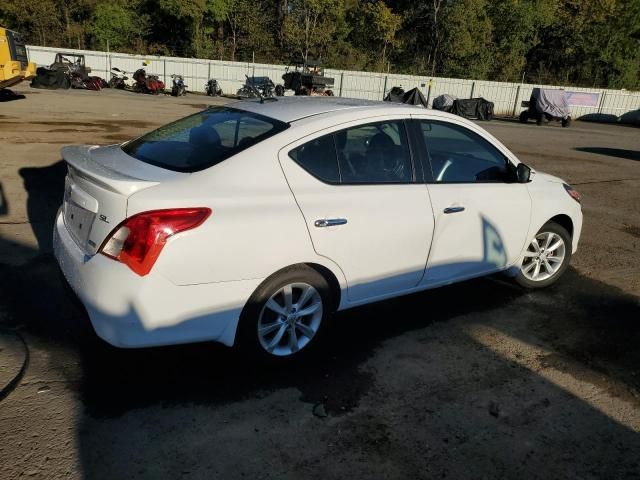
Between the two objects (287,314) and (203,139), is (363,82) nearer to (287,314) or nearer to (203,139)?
(203,139)

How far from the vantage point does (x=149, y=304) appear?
8.84 ft

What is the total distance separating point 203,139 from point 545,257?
10.3 feet

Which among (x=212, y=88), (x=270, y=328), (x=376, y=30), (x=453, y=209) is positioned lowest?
(x=212, y=88)

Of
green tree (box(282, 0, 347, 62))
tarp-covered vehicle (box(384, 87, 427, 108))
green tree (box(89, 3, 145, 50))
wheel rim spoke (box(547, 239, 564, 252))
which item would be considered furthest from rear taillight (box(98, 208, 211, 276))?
green tree (box(89, 3, 145, 50))

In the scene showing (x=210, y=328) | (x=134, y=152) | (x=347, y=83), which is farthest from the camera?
(x=347, y=83)

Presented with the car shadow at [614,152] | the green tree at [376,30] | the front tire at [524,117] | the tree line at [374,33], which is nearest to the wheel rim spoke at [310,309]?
the car shadow at [614,152]

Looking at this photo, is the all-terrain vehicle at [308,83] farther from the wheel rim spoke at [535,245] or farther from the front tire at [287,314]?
the front tire at [287,314]

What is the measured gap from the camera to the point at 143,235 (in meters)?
2.67

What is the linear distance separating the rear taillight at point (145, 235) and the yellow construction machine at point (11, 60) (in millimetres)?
17782

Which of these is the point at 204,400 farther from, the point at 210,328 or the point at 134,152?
the point at 134,152

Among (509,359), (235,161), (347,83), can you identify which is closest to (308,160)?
(235,161)

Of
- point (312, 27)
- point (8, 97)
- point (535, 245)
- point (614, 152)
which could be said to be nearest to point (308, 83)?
point (8, 97)

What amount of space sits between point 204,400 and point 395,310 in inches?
72.3

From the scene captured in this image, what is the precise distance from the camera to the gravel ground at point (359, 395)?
2.55m
